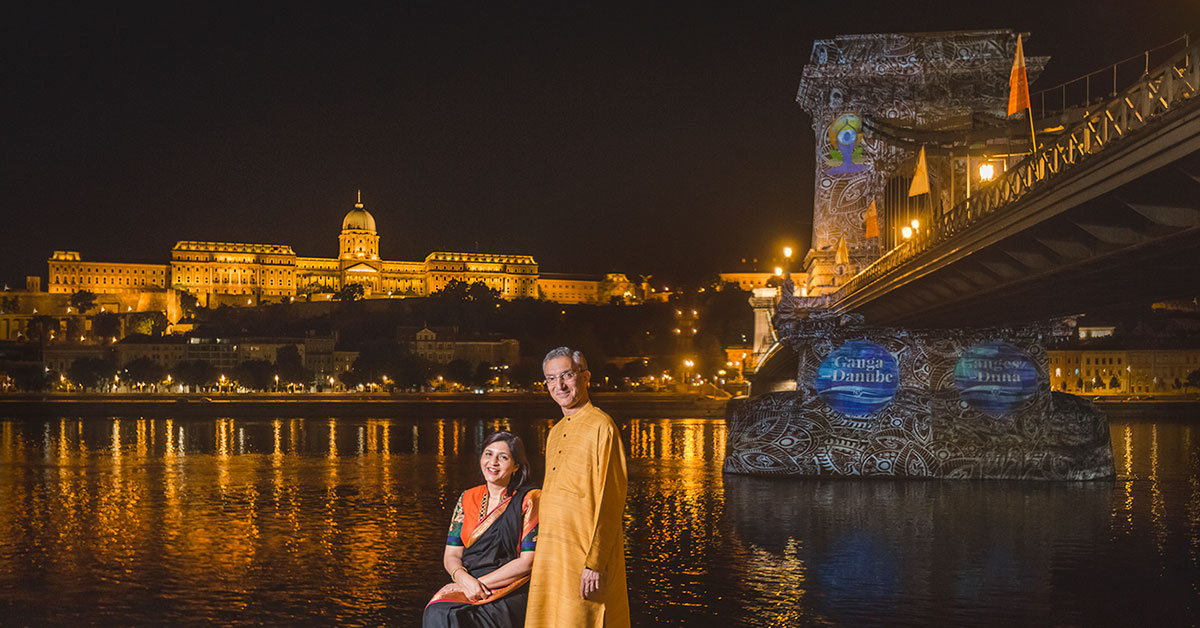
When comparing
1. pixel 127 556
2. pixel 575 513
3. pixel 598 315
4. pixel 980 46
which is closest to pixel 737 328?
pixel 598 315

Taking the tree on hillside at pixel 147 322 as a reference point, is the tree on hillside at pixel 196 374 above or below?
below

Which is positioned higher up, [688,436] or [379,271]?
[379,271]

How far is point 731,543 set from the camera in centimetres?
1869

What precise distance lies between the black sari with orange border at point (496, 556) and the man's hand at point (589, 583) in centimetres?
44

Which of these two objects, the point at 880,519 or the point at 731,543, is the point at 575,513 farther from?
the point at 880,519

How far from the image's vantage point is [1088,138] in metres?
13.1

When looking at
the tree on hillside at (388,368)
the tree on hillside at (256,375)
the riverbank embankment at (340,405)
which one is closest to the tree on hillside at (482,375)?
the tree on hillside at (388,368)

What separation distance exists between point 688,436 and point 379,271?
126 meters

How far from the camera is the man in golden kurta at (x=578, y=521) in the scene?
6305mm

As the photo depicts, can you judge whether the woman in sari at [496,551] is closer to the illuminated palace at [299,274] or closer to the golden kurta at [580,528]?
the golden kurta at [580,528]

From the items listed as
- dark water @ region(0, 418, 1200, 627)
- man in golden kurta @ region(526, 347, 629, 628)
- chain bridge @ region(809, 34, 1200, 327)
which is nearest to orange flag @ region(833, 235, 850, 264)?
dark water @ region(0, 418, 1200, 627)

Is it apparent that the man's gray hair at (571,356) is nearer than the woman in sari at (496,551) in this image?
Yes

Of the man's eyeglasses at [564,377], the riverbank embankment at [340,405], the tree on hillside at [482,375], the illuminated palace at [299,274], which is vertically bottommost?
the riverbank embankment at [340,405]

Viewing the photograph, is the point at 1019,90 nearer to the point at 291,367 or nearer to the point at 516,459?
the point at 516,459
